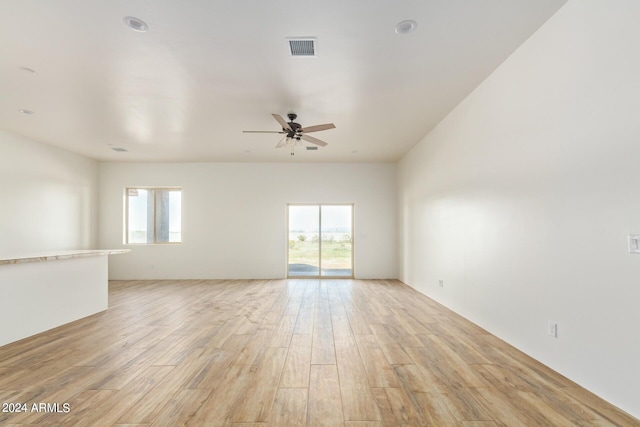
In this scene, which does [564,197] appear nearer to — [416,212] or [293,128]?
[293,128]

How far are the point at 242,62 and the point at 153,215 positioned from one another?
6.05m

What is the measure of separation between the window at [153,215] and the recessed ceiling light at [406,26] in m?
6.82

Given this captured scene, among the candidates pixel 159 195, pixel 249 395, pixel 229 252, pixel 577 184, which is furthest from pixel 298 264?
pixel 577 184

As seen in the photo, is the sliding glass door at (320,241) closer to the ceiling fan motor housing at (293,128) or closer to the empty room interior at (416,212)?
the empty room interior at (416,212)

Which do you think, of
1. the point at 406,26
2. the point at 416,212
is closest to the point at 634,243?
the point at 406,26

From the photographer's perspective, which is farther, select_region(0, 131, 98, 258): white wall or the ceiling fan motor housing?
select_region(0, 131, 98, 258): white wall

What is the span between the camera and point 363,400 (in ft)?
6.97

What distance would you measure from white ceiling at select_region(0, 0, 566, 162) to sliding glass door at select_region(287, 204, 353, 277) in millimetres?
2917

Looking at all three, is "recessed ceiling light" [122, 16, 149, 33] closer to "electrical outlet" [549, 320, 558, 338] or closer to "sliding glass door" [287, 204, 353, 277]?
"electrical outlet" [549, 320, 558, 338]

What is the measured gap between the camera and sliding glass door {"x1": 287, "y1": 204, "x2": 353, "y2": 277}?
781cm

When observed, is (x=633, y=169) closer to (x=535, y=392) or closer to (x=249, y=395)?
(x=535, y=392)

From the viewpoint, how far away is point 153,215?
7.79 metres

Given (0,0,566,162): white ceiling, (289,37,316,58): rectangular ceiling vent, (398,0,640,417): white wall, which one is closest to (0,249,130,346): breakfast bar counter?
(0,0,566,162): white ceiling

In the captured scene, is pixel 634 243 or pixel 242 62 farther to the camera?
pixel 242 62
